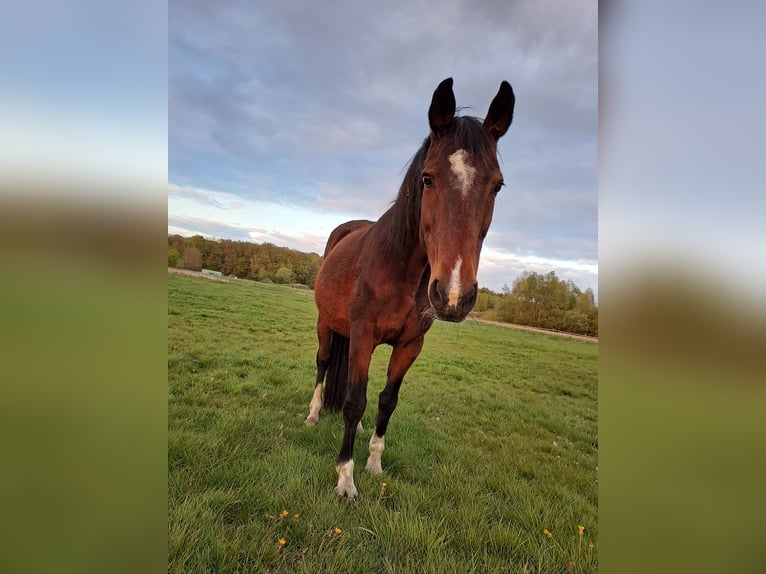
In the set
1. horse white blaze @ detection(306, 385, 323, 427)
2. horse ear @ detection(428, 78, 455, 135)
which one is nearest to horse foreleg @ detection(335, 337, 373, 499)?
horse white blaze @ detection(306, 385, 323, 427)

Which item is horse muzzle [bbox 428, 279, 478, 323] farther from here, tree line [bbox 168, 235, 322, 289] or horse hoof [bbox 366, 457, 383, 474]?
tree line [bbox 168, 235, 322, 289]

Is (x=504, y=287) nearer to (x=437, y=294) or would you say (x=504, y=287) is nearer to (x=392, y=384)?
(x=392, y=384)

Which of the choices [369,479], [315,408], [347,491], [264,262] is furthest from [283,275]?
[347,491]

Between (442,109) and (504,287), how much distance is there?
20.2ft

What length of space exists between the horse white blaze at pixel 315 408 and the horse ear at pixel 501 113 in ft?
12.3

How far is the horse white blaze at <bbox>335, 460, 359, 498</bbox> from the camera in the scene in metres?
2.65

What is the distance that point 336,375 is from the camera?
459cm

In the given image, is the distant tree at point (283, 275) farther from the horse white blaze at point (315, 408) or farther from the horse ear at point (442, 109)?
the horse ear at point (442, 109)

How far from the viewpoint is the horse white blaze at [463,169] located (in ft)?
6.64
